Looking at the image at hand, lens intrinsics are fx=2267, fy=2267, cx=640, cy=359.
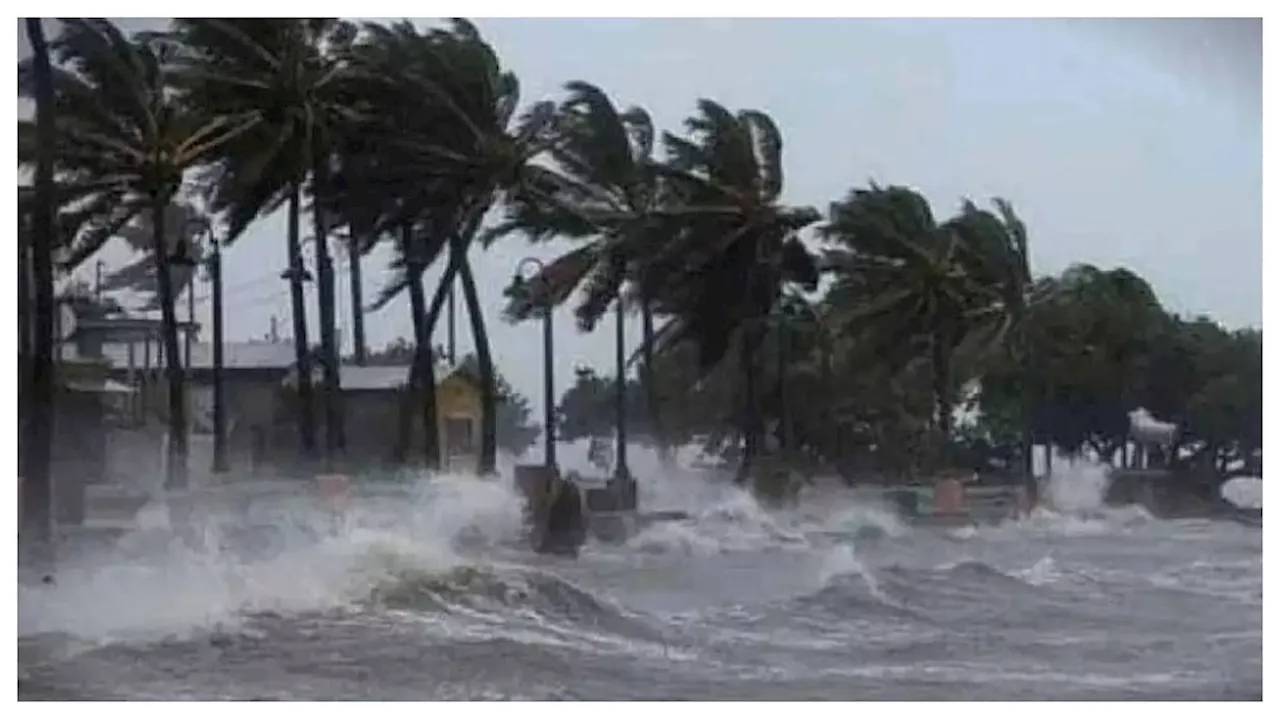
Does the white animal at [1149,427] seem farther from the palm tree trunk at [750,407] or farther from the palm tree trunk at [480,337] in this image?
the palm tree trunk at [480,337]

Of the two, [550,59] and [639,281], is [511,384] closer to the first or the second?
[639,281]

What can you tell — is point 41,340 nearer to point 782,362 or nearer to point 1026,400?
point 782,362

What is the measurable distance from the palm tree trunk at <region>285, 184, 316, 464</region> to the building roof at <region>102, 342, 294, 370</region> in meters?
0.02

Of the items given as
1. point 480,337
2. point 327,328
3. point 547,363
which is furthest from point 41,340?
point 547,363

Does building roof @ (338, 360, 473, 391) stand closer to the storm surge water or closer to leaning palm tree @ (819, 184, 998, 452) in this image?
the storm surge water

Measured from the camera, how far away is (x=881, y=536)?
374 centimetres

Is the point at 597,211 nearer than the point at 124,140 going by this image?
No

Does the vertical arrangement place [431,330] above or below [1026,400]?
above

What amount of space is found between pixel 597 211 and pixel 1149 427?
0.98 meters

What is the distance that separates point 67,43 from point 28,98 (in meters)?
0.11

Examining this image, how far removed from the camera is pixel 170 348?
3.60 meters

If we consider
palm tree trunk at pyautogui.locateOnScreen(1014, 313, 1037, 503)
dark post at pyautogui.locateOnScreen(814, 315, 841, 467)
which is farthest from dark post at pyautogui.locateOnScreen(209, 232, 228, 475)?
palm tree trunk at pyautogui.locateOnScreen(1014, 313, 1037, 503)

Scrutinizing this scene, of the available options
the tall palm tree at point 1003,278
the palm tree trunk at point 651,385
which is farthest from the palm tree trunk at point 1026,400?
the palm tree trunk at point 651,385

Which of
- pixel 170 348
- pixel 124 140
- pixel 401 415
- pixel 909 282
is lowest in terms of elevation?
pixel 401 415
